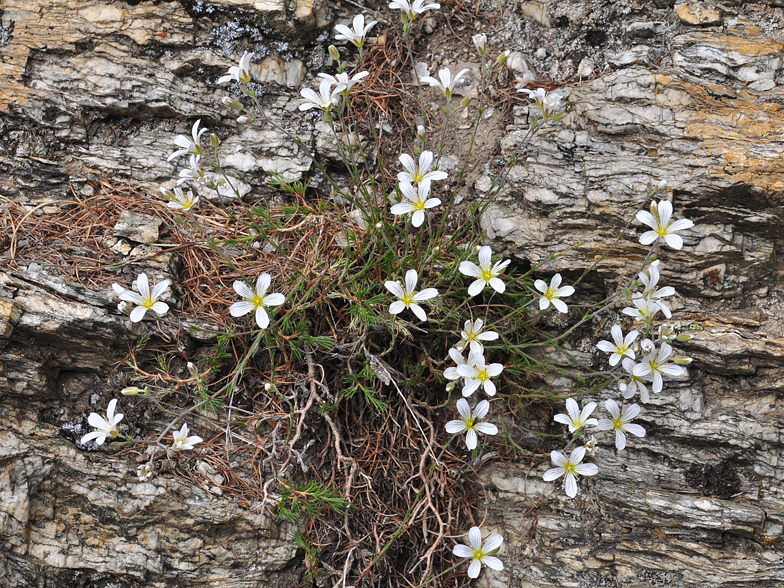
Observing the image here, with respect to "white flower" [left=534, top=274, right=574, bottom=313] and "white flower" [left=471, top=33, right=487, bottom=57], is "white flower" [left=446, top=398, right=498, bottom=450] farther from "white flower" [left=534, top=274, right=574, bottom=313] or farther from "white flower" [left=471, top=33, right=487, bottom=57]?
"white flower" [left=471, top=33, right=487, bottom=57]

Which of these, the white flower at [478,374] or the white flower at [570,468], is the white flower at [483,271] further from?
the white flower at [570,468]

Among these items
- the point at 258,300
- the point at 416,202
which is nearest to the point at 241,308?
the point at 258,300

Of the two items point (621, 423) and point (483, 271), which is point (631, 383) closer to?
point (621, 423)

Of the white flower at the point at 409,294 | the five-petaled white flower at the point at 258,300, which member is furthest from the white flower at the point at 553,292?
the five-petaled white flower at the point at 258,300

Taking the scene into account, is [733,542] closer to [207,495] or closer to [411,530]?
[411,530]

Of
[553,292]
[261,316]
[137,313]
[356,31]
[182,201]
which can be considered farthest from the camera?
[182,201]

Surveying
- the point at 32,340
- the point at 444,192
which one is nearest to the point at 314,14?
the point at 444,192
